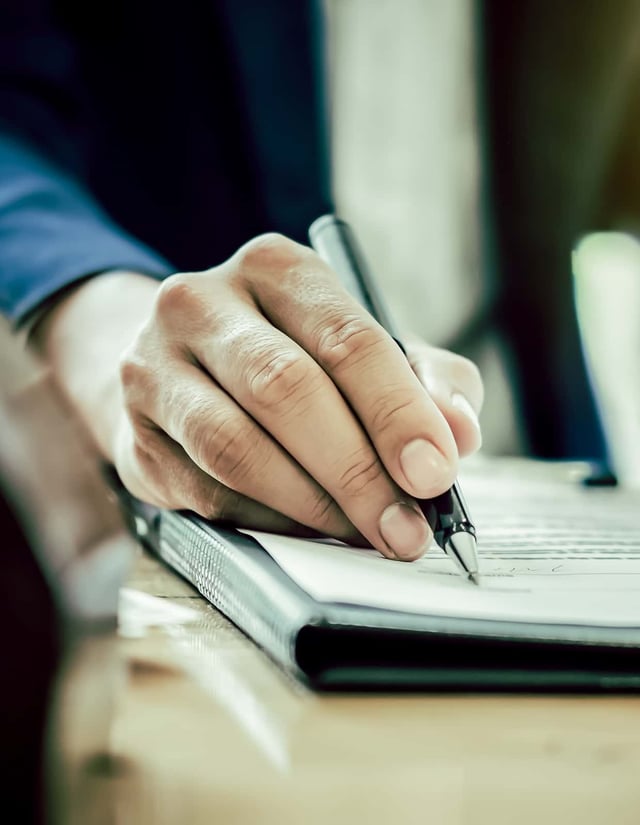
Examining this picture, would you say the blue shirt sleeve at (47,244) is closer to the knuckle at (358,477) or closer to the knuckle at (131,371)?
the knuckle at (131,371)

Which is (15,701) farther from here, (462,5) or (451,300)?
(462,5)

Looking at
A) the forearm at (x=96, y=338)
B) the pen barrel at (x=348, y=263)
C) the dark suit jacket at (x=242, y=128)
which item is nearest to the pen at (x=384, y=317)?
the pen barrel at (x=348, y=263)

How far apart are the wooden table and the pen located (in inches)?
3.0

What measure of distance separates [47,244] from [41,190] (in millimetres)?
88

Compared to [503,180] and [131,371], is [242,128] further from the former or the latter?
[131,371]

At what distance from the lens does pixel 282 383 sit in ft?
1.13

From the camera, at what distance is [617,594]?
296mm

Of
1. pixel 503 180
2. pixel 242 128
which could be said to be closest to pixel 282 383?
pixel 242 128

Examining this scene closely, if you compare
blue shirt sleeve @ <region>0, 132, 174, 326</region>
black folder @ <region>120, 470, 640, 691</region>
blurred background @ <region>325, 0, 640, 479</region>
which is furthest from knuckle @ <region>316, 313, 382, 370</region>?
blurred background @ <region>325, 0, 640, 479</region>

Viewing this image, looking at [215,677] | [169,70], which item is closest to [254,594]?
[215,677]

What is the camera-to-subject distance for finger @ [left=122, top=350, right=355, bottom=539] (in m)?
0.35

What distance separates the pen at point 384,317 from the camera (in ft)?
1.04

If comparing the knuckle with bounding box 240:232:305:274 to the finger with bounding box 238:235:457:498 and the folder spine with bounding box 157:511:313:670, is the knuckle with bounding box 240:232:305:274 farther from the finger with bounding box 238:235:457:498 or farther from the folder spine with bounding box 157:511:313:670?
the folder spine with bounding box 157:511:313:670

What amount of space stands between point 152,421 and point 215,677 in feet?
0.56
